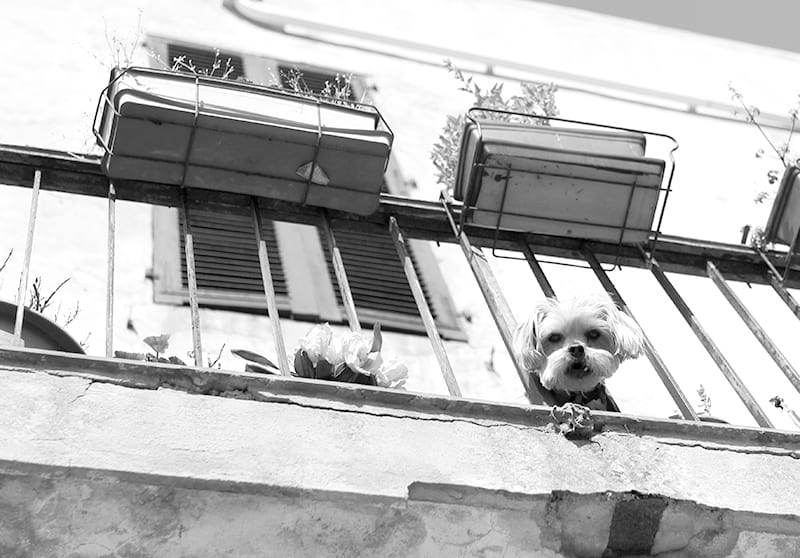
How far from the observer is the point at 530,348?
456 cm

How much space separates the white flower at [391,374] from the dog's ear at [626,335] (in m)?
1.23

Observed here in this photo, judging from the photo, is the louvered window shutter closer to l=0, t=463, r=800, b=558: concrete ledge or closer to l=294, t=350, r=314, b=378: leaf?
l=294, t=350, r=314, b=378: leaf

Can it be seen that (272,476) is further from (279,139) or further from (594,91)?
(594,91)

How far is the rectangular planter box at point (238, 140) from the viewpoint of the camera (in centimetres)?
425

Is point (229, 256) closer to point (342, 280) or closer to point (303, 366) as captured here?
point (342, 280)

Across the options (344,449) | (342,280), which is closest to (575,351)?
(342,280)

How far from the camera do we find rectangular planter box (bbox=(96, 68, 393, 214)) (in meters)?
4.25

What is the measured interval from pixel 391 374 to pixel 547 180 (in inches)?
54.9

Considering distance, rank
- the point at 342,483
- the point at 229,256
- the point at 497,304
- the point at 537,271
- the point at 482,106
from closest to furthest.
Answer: the point at 342,483, the point at 497,304, the point at 537,271, the point at 229,256, the point at 482,106

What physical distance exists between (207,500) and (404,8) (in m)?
8.37

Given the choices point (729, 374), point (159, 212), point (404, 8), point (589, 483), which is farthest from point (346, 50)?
point (589, 483)

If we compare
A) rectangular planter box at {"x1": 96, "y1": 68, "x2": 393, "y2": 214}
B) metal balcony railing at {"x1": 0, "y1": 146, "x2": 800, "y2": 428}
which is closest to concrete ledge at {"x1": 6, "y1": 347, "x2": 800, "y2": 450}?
metal balcony railing at {"x1": 0, "y1": 146, "x2": 800, "y2": 428}

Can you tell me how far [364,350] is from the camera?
11.6 ft

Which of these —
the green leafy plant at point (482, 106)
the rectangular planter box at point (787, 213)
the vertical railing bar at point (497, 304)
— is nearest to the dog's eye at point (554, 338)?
the vertical railing bar at point (497, 304)
